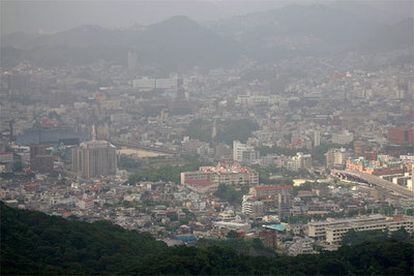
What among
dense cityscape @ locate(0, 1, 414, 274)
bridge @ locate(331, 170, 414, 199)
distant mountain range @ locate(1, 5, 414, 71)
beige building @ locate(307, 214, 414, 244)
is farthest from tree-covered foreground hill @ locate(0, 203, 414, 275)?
distant mountain range @ locate(1, 5, 414, 71)

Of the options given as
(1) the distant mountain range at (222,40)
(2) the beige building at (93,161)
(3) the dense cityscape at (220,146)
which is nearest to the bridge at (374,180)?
(3) the dense cityscape at (220,146)

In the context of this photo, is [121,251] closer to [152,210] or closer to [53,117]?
[152,210]

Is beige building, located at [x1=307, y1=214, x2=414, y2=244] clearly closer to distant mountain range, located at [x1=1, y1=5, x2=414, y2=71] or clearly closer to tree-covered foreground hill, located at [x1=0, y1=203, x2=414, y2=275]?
tree-covered foreground hill, located at [x1=0, y1=203, x2=414, y2=275]

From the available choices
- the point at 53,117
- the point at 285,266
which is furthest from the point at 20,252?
the point at 53,117

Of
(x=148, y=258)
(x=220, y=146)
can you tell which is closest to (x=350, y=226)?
(x=148, y=258)

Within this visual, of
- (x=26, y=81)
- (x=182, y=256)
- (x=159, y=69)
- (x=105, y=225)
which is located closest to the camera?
(x=182, y=256)
